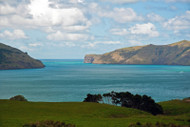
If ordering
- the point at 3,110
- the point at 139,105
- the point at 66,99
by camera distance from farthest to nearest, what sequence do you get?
the point at 66,99, the point at 139,105, the point at 3,110

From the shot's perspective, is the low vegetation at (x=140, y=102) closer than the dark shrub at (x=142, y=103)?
No

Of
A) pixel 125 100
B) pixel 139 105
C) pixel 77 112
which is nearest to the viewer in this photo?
pixel 77 112

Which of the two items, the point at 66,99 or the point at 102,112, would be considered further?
the point at 66,99

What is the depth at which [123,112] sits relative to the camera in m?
50.6

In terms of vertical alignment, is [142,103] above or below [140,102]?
below

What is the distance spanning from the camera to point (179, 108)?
68.0 metres

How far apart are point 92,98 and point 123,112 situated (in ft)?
122

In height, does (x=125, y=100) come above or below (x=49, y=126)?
below

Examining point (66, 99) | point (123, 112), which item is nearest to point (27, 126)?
point (123, 112)

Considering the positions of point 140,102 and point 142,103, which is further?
point 140,102

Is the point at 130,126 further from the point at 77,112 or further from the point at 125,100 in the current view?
the point at 125,100

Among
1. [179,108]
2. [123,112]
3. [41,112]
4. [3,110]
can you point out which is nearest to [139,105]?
[179,108]

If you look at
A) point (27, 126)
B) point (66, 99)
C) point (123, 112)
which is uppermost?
point (27, 126)

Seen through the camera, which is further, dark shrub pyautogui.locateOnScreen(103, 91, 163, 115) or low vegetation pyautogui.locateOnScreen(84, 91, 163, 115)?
low vegetation pyautogui.locateOnScreen(84, 91, 163, 115)
